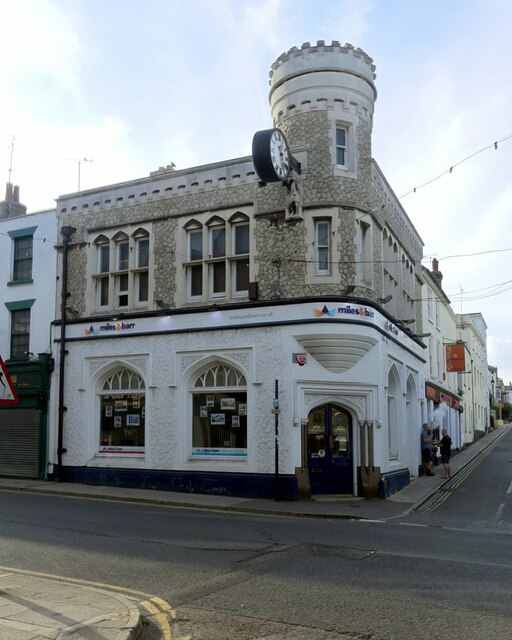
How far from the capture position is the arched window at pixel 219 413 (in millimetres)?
18891

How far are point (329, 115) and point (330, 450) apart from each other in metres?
9.65

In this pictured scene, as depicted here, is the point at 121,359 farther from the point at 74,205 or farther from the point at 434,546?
the point at 434,546

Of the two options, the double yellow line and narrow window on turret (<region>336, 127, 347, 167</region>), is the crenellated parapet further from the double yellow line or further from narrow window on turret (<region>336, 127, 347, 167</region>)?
the double yellow line

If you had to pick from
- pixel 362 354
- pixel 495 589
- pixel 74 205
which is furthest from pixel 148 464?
pixel 495 589

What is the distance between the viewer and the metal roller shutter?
22031mm

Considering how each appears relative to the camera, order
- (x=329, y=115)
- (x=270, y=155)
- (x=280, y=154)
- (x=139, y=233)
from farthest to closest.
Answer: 1. (x=139, y=233)
2. (x=329, y=115)
3. (x=280, y=154)
4. (x=270, y=155)

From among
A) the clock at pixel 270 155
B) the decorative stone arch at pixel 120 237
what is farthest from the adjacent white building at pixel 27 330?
the clock at pixel 270 155

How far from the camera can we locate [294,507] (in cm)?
1622

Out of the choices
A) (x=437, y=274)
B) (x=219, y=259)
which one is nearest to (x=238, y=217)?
(x=219, y=259)

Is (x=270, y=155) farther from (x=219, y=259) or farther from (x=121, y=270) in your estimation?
(x=121, y=270)

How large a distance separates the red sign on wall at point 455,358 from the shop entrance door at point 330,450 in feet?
64.3

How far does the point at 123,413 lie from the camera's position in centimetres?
2095

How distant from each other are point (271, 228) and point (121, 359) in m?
6.34

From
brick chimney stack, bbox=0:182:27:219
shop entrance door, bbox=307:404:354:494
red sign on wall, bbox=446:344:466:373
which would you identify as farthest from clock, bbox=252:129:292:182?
red sign on wall, bbox=446:344:466:373
